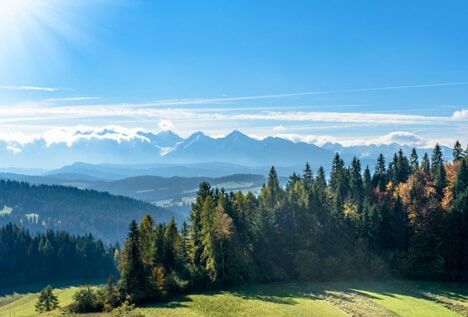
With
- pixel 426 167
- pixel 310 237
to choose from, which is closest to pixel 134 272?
pixel 310 237

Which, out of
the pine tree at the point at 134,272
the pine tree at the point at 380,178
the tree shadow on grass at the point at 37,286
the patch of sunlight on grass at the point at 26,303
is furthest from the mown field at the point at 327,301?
the tree shadow on grass at the point at 37,286

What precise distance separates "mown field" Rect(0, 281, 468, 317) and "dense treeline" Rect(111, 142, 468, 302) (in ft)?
19.8

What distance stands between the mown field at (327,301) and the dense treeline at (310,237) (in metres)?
6.03

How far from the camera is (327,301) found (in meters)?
74.1

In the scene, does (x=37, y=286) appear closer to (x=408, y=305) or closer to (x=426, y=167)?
(x=426, y=167)

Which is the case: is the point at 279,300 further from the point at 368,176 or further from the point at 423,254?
the point at 368,176

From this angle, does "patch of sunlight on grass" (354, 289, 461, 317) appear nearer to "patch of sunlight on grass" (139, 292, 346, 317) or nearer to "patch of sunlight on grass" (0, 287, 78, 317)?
"patch of sunlight on grass" (139, 292, 346, 317)

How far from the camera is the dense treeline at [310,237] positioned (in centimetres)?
9044

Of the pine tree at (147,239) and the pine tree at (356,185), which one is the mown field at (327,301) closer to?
the pine tree at (147,239)

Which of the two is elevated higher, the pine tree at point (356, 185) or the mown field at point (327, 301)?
the pine tree at point (356, 185)

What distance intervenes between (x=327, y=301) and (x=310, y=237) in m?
32.9

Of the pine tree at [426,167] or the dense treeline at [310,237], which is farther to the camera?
the pine tree at [426,167]

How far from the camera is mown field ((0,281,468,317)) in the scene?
65750 mm

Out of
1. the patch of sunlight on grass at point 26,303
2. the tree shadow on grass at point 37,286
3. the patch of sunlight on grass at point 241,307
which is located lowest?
the tree shadow on grass at point 37,286
